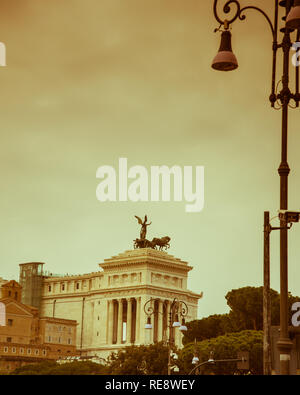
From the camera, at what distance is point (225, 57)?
20.2 m

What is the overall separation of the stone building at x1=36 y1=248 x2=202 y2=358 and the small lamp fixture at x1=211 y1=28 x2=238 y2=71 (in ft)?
455

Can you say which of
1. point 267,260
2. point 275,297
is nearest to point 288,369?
point 267,260

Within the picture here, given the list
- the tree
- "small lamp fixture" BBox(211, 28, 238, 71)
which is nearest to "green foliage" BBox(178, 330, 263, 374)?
the tree

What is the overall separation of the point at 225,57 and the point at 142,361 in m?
80.5

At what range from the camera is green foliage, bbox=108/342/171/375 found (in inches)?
3824

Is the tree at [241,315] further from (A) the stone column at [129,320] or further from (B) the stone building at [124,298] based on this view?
(A) the stone column at [129,320]

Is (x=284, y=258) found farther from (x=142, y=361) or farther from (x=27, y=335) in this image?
(x=27, y=335)

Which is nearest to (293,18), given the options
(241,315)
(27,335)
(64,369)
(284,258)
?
(284,258)

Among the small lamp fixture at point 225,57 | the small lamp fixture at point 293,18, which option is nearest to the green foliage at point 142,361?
the small lamp fixture at point 225,57

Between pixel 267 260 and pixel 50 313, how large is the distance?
153217mm

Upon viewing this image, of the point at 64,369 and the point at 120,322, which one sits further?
the point at 120,322

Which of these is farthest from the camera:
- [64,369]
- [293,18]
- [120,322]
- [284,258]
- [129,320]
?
[120,322]
